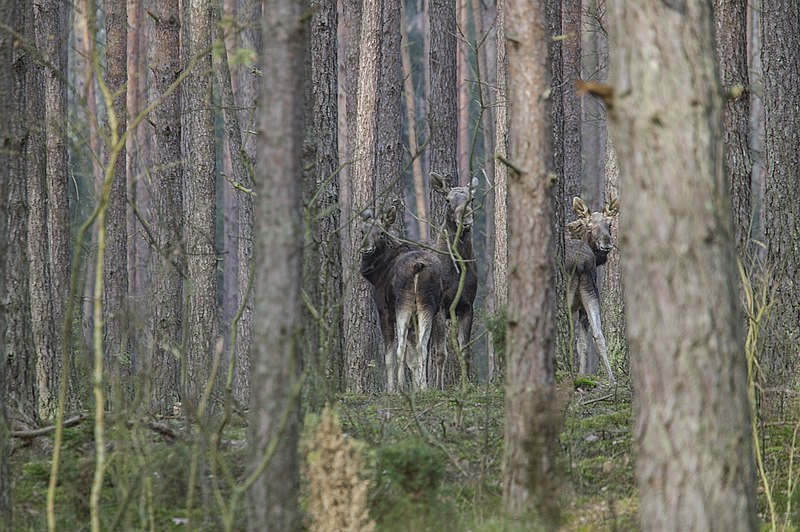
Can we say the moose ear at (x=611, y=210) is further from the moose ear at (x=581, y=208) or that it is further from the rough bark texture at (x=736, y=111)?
the rough bark texture at (x=736, y=111)

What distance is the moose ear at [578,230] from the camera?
1657 cm

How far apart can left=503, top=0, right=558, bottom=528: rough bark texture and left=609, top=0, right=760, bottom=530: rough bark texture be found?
194 centimetres

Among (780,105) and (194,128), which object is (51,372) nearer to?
(194,128)

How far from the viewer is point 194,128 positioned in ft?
61.7

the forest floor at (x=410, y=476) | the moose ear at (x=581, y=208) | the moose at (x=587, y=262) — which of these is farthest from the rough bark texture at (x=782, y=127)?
the forest floor at (x=410, y=476)

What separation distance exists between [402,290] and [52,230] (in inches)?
242

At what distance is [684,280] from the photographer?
516cm

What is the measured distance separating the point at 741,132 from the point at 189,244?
12.2m

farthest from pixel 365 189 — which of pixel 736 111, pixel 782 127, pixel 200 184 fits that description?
pixel 736 111

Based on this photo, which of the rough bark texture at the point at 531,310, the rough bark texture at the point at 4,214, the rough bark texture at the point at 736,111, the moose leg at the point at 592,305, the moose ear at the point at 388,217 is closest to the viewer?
the rough bark texture at the point at 4,214

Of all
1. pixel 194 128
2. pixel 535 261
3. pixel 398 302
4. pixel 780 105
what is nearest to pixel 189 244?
pixel 194 128

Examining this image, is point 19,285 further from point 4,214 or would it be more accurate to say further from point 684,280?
point 684,280

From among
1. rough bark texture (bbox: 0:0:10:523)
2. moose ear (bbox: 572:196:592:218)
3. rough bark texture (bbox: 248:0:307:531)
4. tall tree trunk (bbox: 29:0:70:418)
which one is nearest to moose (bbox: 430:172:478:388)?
moose ear (bbox: 572:196:592:218)

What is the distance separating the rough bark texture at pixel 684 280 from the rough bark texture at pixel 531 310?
6.37 feet
